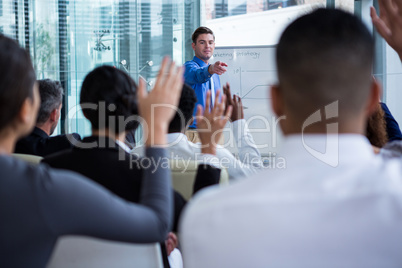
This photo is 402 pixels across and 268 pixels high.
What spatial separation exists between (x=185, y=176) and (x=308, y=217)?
35.7 inches

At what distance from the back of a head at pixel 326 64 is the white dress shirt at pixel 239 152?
35.7 inches

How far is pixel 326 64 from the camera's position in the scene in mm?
865

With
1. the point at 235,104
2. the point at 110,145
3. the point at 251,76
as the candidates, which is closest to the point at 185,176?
the point at 110,145

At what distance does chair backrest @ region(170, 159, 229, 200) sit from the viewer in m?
1.64

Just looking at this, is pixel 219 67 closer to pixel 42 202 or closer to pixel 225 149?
pixel 225 149

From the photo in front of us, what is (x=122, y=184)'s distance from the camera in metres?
1.36

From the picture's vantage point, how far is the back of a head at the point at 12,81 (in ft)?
3.01

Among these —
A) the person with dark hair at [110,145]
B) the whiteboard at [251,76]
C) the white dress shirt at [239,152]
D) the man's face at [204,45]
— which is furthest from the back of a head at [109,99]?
the whiteboard at [251,76]

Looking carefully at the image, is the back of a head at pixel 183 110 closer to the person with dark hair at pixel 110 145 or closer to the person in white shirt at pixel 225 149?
the person in white shirt at pixel 225 149

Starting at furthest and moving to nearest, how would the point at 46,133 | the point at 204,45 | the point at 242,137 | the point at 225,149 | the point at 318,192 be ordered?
Result: the point at 204,45
the point at 46,133
the point at 242,137
the point at 225,149
the point at 318,192

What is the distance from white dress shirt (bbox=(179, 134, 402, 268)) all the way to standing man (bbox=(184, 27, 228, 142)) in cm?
336

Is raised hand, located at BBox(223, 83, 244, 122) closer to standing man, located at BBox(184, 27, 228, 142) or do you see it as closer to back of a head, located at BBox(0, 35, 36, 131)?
back of a head, located at BBox(0, 35, 36, 131)

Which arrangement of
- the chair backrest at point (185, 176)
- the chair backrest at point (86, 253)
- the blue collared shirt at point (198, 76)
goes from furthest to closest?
the blue collared shirt at point (198, 76), the chair backrest at point (185, 176), the chair backrest at point (86, 253)

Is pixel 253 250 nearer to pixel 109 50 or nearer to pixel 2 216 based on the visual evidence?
pixel 2 216
